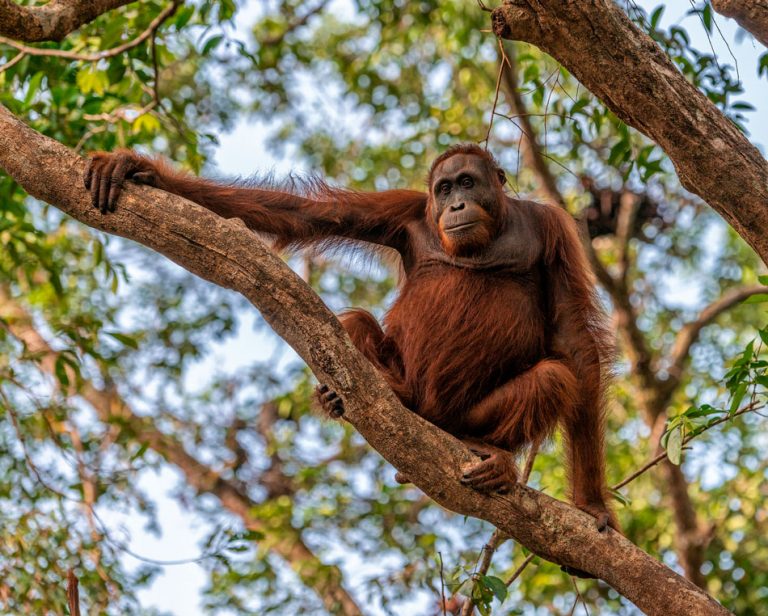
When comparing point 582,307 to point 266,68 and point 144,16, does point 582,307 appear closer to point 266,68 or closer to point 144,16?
point 144,16

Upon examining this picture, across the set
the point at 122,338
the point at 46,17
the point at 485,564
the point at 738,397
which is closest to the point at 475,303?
the point at 485,564

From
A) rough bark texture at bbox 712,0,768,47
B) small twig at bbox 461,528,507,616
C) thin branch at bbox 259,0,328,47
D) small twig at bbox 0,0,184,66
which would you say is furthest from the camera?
thin branch at bbox 259,0,328,47

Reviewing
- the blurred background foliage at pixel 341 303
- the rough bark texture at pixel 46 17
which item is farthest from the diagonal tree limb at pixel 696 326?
the rough bark texture at pixel 46 17

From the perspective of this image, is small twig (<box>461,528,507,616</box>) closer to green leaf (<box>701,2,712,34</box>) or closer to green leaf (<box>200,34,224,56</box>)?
green leaf (<box>701,2,712,34</box>)

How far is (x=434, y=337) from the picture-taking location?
5.20 metres

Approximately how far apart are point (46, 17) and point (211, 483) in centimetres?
742

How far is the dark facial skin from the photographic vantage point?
17.1 ft

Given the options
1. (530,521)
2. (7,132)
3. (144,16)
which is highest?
(144,16)

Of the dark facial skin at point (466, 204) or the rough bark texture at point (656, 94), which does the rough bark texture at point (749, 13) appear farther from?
the dark facial skin at point (466, 204)

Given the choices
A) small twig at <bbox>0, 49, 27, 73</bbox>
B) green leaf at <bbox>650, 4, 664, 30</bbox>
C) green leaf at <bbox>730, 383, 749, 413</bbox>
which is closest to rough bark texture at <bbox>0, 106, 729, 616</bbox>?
green leaf at <bbox>730, 383, 749, 413</bbox>

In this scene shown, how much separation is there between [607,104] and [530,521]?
5.51 ft

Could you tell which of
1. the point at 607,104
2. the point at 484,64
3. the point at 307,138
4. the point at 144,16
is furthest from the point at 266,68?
the point at 607,104

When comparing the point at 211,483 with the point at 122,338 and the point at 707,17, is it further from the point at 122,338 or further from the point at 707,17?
the point at 707,17

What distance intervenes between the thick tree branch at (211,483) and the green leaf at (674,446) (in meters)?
4.69
